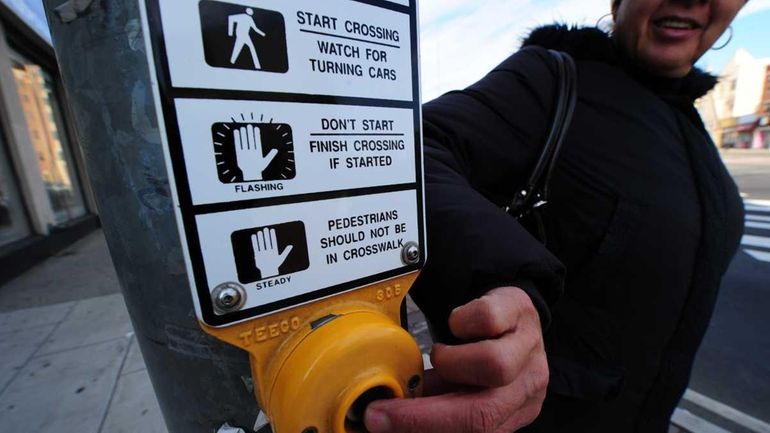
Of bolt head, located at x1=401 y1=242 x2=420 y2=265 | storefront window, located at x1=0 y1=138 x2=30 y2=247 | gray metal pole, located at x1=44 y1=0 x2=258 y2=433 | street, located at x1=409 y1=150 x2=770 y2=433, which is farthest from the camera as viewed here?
storefront window, located at x1=0 y1=138 x2=30 y2=247

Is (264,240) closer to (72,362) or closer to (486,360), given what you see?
(486,360)

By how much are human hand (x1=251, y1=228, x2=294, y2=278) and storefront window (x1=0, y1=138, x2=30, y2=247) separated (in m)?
7.17

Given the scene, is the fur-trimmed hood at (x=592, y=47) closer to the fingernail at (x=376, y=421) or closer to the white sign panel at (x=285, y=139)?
the white sign panel at (x=285, y=139)

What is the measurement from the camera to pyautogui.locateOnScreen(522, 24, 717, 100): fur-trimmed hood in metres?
1.21

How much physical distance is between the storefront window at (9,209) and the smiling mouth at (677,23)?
24.8 feet

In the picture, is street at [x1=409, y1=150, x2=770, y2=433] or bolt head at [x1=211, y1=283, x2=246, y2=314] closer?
bolt head at [x1=211, y1=283, x2=246, y2=314]

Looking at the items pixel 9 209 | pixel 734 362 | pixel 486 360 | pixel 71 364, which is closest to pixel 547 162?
pixel 486 360

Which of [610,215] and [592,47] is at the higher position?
[592,47]

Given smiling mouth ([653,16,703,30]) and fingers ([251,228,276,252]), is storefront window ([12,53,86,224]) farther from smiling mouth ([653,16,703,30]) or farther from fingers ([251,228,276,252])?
smiling mouth ([653,16,703,30])

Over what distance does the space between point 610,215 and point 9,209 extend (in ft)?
25.8

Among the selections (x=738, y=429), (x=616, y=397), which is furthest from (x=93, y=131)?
(x=738, y=429)

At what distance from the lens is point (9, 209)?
5.88m

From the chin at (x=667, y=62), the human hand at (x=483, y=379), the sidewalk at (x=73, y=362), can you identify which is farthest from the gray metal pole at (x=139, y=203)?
the sidewalk at (x=73, y=362)

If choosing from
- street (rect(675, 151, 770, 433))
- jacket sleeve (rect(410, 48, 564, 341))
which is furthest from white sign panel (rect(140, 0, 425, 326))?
street (rect(675, 151, 770, 433))
